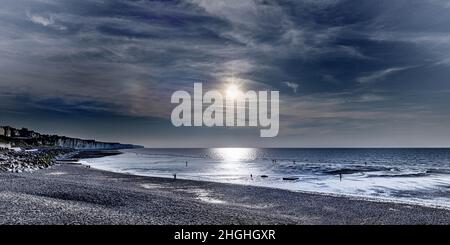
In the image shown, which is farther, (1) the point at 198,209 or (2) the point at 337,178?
(2) the point at 337,178

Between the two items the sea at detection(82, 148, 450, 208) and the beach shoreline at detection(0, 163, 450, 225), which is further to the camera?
the sea at detection(82, 148, 450, 208)

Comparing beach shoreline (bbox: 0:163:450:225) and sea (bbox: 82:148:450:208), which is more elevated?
beach shoreline (bbox: 0:163:450:225)

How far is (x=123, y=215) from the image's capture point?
18.7m

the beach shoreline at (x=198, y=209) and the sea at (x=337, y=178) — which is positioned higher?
the beach shoreline at (x=198, y=209)

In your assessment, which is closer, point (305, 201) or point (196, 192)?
point (305, 201)

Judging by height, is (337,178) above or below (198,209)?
below

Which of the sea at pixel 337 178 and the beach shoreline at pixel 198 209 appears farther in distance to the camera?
the sea at pixel 337 178
